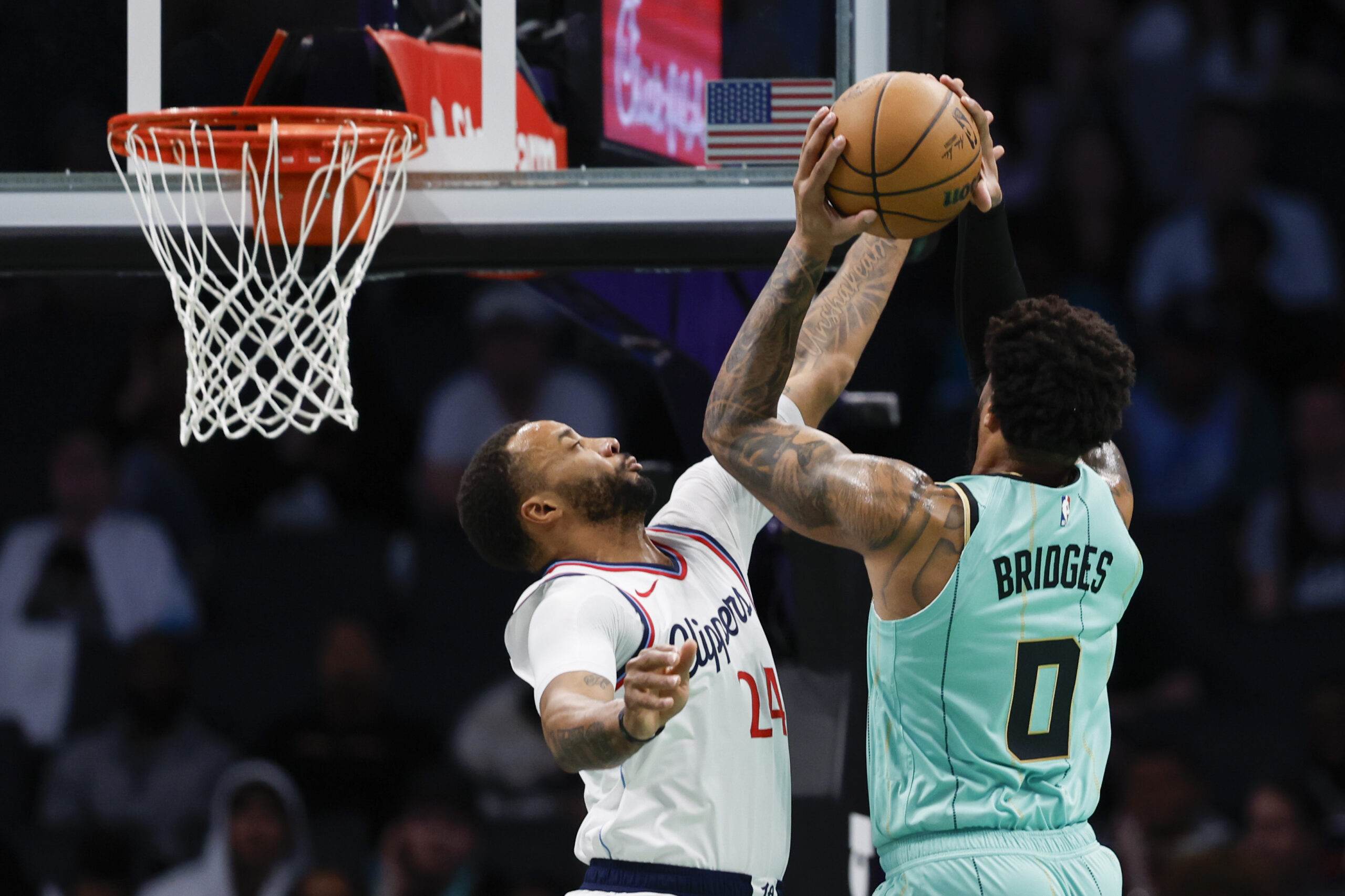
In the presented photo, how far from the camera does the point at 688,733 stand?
117 inches

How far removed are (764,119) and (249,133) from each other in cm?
138

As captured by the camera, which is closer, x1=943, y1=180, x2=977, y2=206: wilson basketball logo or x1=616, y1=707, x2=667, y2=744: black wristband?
x1=616, y1=707, x2=667, y2=744: black wristband

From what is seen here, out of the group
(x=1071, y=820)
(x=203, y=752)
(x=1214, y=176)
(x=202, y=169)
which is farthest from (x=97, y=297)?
(x=1071, y=820)

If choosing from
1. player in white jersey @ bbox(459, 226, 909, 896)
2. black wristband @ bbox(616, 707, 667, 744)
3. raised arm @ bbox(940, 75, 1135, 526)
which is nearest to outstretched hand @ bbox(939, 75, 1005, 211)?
raised arm @ bbox(940, 75, 1135, 526)

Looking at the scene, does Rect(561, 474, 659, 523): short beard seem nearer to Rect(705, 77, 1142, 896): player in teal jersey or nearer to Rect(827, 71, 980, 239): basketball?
Rect(705, 77, 1142, 896): player in teal jersey

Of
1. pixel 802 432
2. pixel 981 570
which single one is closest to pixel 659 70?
pixel 802 432

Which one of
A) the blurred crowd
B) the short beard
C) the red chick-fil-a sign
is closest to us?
the short beard

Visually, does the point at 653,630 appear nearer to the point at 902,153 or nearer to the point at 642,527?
the point at 642,527

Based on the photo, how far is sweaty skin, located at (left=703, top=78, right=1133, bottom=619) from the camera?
275 cm

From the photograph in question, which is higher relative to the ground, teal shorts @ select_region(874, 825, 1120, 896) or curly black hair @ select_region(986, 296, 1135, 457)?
curly black hair @ select_region(986, 296, 1135, 457)

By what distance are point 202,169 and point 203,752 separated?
4.24 metres

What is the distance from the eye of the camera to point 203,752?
7.31 m

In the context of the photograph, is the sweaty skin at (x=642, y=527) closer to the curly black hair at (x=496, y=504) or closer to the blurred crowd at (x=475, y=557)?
the curly black hair at (x=496, y=504)

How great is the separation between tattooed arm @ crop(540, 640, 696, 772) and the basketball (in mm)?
981
